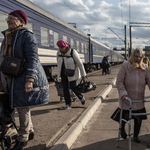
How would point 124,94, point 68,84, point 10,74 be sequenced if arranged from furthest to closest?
point 68,84 < point 124,94 < point 10,74

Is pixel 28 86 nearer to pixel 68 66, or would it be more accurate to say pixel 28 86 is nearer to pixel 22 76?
pixel 22 76

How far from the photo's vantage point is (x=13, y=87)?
2910mm

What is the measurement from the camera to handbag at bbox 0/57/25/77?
9.43 ft

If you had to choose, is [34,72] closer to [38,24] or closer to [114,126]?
[114,126]

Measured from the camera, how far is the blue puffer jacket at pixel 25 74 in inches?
115

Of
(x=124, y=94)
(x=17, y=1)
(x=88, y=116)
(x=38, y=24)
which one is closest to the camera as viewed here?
(x=124, y=94)

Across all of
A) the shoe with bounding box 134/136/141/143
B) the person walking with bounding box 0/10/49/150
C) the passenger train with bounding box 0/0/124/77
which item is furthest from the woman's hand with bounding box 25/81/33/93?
Result: the passenger train with bounding box 0/0/124/77

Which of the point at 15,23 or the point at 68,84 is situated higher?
the point at 15,23

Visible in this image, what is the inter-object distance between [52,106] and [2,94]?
316 cm

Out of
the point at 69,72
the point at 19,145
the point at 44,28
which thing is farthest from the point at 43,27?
the point at 19,145

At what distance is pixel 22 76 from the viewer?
116 inches

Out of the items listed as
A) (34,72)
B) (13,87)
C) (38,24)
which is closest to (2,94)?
(13,87)

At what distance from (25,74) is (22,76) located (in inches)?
1.8

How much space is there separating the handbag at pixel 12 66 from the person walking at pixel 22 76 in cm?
5
